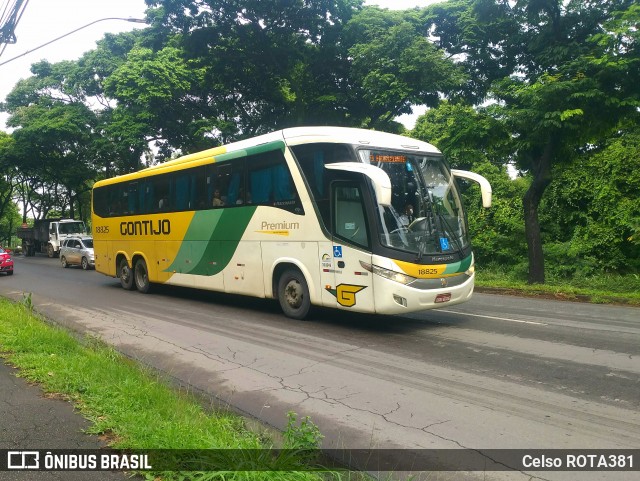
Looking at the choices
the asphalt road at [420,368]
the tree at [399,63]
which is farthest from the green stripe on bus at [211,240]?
the tree at [399,63]

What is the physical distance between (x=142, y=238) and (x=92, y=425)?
10.6m

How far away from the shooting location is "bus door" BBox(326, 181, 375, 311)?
7.95 m

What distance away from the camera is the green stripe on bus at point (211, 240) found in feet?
35.0

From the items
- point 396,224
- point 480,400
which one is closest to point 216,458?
point 480,400

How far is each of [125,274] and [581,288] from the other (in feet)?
43.3

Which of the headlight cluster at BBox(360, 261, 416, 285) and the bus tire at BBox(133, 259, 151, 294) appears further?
the bus tire at BBox(133, 259, 151, 294)

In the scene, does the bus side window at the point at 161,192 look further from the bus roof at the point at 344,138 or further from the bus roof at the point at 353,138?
the bus roof at the point at 353,138

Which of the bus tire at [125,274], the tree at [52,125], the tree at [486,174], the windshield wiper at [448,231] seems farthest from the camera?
the tree at [52,125]

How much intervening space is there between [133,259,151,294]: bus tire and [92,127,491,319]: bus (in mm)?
2379

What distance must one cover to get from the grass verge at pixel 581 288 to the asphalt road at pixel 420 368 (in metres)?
1.37

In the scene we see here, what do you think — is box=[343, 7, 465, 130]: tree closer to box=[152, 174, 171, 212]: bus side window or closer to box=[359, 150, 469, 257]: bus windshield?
box=[152, 174, 171, 212]: bus side window

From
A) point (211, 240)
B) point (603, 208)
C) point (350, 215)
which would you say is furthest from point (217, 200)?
point (603, 208)

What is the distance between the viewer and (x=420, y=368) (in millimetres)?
6176

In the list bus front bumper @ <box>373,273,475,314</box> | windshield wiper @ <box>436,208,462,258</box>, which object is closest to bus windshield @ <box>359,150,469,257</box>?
windshield wiper @ <box>436,208,462,258</box>
